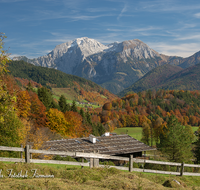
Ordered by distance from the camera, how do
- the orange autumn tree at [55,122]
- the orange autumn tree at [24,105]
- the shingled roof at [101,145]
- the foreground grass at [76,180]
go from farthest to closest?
the orange autumn tree at [55,122] < the orange autumn tree at [24,105] < the shingled roof at [101,145] < the foreground grass at [76,180]

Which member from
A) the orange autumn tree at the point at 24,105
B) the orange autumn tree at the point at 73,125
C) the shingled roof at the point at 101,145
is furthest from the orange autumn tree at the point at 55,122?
the shingled roof at the point at 101,145

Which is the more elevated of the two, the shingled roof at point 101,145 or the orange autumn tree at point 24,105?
the orange autumn tree at point 24,105

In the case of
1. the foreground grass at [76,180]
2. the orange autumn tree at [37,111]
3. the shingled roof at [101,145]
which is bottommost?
the shingled roof at [101,145]

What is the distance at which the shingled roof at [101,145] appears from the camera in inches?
1280

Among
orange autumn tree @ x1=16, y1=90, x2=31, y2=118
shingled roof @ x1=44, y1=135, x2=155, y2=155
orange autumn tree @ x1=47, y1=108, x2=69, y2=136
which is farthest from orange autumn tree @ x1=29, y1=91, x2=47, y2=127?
shingled roof @ x1=44, y1=135, x2=155, y2=155

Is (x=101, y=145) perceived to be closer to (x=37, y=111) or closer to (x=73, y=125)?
(x=37, y=111)

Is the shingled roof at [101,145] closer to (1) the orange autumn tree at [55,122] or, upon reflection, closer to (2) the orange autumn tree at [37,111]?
(2) the orange autumn tree at [37,111]

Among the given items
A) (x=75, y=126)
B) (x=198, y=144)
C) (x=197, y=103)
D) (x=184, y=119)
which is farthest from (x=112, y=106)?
(x=198, y=144)

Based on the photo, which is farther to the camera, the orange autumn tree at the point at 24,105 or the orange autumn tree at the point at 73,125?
the orange autumn tree at the point at 73,125

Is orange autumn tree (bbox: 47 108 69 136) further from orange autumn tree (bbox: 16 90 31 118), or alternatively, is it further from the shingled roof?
the shingled roof

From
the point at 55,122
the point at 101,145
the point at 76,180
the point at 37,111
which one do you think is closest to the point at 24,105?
the point at 37,111

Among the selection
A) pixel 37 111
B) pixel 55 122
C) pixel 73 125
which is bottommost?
pixel 73 125

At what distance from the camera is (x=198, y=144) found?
4419 cm

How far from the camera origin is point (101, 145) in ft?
118
